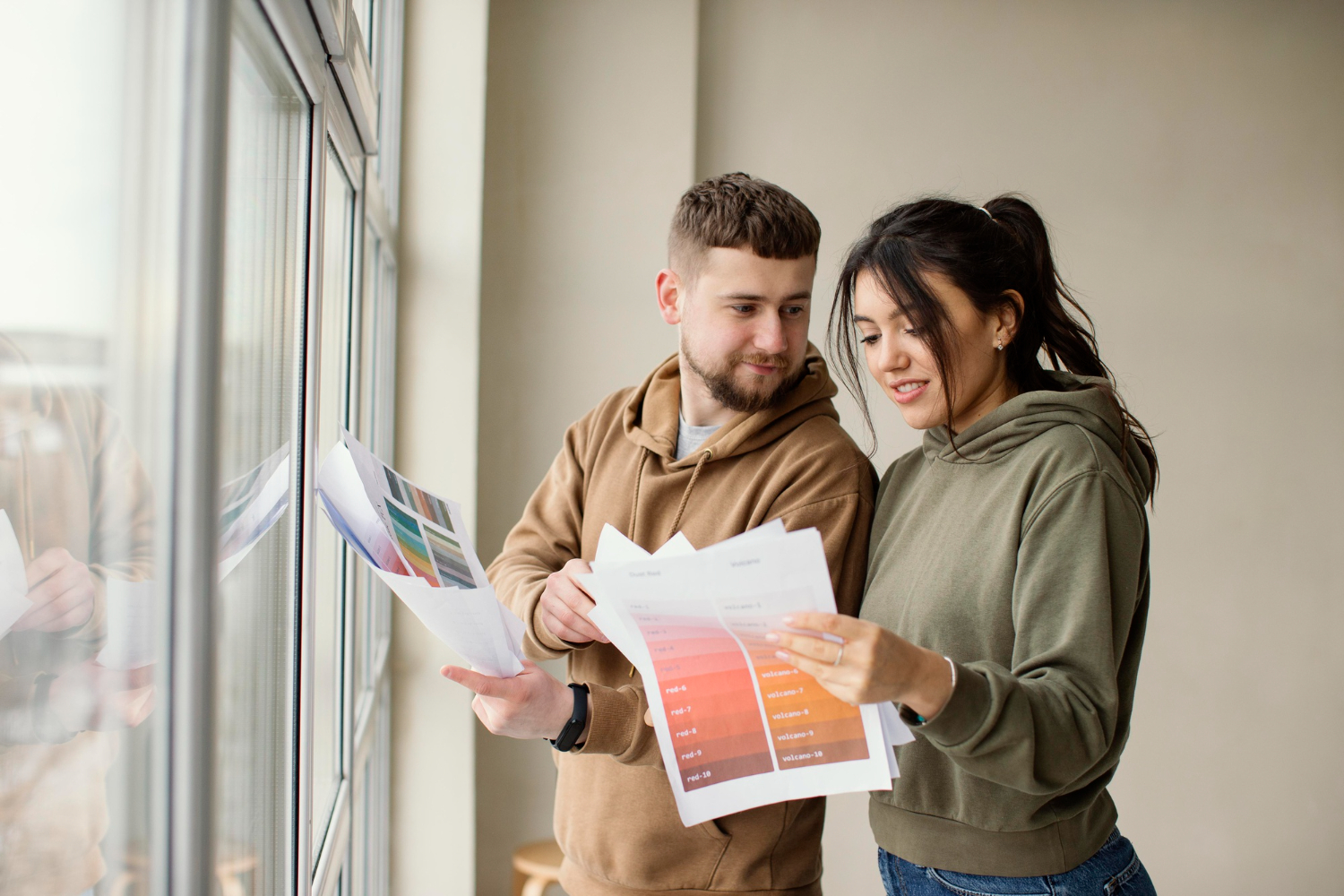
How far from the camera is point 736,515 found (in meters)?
1.23

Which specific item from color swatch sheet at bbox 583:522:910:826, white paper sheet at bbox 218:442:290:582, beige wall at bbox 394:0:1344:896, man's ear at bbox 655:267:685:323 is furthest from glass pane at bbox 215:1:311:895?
beige wall at bbox 394:0:1344:896

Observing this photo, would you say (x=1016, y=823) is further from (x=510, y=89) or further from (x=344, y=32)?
(x=510, y=89)

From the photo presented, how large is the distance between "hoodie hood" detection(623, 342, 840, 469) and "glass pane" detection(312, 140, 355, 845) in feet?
1.48

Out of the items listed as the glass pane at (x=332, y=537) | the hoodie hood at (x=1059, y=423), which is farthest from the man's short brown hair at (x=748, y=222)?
the glass pane at (x=332, y=537)

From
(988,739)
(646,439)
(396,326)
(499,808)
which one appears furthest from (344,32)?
(499,808)

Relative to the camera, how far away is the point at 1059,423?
0.94m

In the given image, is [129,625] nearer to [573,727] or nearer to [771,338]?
[573,727]

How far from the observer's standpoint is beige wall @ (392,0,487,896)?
7.36 feet

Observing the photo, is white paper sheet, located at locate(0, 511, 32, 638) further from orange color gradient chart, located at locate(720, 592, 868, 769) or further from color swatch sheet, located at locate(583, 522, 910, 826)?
orange color gradient chart, located at locate(720, 592, 868, 769)

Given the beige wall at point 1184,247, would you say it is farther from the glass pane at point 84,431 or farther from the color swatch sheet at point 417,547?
the glass pane at point 84,431

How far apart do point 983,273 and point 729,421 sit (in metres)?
0.44

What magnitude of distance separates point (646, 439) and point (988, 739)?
0.73 metres

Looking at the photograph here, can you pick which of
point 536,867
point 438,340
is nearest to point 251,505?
point 438,340

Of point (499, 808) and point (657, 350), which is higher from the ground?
point (657, 350)
